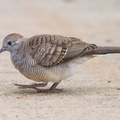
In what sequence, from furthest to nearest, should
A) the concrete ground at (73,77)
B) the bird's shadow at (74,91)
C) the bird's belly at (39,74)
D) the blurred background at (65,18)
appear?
the blurred background at (65,18), the bird's shadow at (74,91), the bird's belly at (39,74), the concrete ground at (73,77)

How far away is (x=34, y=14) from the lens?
20953 millimetres

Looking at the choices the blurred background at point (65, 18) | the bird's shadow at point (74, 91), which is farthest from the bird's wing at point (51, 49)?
the blurred background at point (65, 18)

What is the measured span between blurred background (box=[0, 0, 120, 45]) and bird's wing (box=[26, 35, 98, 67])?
577 centimetres

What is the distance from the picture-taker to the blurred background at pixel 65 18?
16.8 m

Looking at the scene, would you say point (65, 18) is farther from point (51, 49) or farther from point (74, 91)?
point (51, 49)

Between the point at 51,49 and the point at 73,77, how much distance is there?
173 cm

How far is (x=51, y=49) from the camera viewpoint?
904 centimetres

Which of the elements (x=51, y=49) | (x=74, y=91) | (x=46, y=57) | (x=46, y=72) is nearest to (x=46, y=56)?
(x=46, y=57)

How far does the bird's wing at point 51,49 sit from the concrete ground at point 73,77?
54cm

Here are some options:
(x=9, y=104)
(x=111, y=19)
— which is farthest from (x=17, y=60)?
(x=111, y=19)

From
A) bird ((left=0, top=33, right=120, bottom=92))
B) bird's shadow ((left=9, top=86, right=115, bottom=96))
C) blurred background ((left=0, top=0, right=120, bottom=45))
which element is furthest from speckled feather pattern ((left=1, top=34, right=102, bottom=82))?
blurred background ((left=0, top=0, right=120, bottom=45))

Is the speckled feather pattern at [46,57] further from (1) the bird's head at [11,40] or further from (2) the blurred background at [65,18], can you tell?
(2) the blurred background at [65,18]

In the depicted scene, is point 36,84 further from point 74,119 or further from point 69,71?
point 74,119

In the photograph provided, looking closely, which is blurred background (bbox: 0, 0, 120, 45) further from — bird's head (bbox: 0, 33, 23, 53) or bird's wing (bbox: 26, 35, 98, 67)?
bird's head (bbox: 0, 33, 23, 53)
